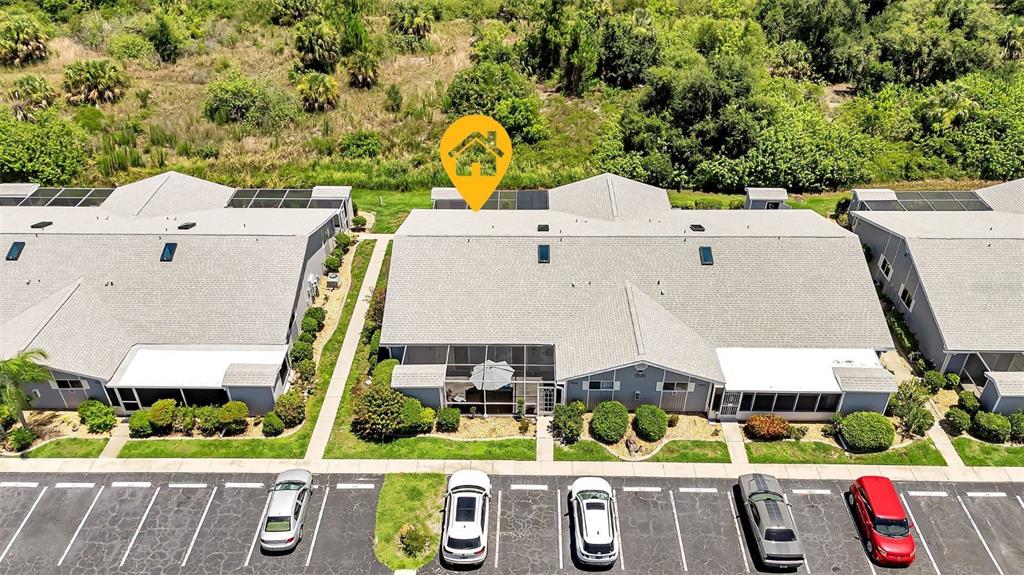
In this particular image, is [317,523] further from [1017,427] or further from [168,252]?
[1017,427]

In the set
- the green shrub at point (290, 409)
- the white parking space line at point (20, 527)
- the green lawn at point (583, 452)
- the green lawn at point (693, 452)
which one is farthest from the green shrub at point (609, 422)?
the white parking space line at point (20, 527)

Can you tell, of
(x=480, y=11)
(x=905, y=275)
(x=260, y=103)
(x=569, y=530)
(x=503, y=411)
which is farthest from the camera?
(x=480, y=11)

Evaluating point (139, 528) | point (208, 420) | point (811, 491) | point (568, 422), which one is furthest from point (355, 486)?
point (811, 491)

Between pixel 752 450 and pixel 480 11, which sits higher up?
pixel 480 11

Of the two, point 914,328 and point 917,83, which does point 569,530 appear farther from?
point 917,83

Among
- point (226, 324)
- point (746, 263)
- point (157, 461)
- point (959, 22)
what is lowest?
point (157, 461)

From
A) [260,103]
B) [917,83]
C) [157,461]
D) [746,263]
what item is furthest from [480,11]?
[157,461]
